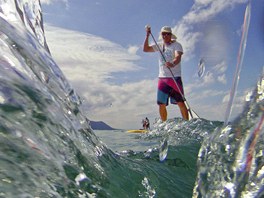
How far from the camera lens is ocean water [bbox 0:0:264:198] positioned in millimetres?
1046

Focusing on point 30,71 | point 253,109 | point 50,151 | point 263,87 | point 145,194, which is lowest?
point 145,194

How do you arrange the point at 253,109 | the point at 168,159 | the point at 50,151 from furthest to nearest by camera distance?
the point at 168,159 → the point at 253,109 → the point at 50,151

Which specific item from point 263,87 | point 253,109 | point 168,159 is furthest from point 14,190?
point 168,159

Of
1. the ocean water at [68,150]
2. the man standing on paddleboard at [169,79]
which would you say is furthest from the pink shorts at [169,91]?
the ocean water at [68,150]

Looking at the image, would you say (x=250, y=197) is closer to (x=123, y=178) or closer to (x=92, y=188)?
(x=92, y=188)

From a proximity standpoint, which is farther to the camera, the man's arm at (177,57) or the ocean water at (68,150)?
the man's arm at (177,57)

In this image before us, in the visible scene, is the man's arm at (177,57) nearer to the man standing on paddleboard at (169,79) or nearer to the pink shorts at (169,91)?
the man standing on paddleboard at (169,79)

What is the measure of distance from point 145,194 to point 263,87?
669 mm

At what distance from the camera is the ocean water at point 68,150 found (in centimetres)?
105

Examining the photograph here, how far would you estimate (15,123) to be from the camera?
45.7 inches

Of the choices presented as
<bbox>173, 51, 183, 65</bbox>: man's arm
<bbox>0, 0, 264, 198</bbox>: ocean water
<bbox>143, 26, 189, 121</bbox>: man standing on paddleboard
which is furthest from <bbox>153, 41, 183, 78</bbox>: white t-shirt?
<bbox>0, 0, 264, 198</bbox>: ocean water

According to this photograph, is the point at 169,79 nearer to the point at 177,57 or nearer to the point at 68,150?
the point at 177,57

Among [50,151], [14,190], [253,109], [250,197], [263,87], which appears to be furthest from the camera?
[263,87]

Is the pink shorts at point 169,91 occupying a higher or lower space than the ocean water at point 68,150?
higher
